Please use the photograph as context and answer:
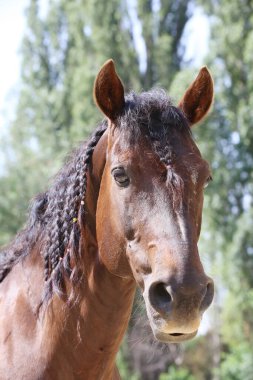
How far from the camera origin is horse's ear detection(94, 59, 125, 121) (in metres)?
3.37

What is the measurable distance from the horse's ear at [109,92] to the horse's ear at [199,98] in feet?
1.33

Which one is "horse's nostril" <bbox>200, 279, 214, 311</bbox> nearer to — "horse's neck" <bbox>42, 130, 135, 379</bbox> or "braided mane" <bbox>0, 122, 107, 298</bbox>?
"horse's neck" <bbox>42, 130, 135, 379</bbox>

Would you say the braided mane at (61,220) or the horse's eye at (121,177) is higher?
the horse's eye at (121,177)

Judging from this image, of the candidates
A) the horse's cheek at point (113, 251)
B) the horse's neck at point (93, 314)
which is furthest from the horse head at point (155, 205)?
the horse's neck at point (93, 314)

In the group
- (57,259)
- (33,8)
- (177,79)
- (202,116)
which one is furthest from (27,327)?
(33,8)

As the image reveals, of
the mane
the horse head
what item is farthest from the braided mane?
the horse head

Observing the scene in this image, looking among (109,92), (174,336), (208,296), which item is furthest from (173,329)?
(109,92)

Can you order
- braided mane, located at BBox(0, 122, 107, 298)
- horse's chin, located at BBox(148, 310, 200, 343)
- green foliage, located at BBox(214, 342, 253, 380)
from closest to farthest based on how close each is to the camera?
horse's chin, located at BBox(148, 310, 200, 343)
braided mane, located at BBox(0, 122, 107, 298)
green foliage, located at BBox(214, 342, 253, 380)

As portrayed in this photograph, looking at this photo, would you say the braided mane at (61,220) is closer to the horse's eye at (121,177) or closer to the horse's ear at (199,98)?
the horse's eye at (121,177)

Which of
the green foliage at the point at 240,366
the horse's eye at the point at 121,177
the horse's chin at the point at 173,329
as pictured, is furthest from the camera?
the green foliage at the point at 240,366

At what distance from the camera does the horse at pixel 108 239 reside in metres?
2.99

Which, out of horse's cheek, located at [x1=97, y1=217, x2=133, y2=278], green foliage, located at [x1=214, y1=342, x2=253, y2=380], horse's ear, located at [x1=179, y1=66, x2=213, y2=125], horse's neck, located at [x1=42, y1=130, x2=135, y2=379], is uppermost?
horse's ear, located at [x1=179, y1=66, x2=213, y2=125]

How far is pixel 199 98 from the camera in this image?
12.0ft

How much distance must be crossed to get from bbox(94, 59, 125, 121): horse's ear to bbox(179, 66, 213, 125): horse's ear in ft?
A: 1.33
